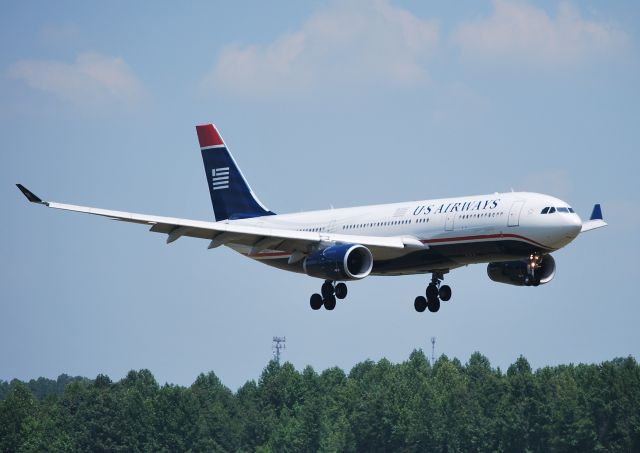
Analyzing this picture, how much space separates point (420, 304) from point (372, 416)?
8958 cm

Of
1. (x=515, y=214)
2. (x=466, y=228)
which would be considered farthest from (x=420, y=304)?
(x=515, y=214)

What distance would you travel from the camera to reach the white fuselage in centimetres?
7512

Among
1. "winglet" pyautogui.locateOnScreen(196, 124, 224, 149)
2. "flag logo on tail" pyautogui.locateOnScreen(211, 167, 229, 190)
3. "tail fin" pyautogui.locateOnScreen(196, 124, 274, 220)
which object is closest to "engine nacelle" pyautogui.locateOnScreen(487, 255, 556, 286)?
"tail fin" pyautogui.locateOnScreen(196, 124, 274, 220)

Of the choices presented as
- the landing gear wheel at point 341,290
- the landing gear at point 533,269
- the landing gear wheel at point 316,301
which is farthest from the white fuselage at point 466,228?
the landing gear wheel at point 316,301

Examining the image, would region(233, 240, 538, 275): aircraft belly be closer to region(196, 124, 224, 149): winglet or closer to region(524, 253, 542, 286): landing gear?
region(524, 253, 542, 286): landing gear

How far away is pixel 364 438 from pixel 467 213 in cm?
9765

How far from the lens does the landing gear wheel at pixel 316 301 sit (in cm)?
8219

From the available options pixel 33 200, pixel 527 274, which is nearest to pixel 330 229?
pixel 527 274

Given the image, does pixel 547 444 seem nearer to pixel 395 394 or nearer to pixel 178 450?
pixel 395 394

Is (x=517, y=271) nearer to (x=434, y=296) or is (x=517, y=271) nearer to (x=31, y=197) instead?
(x=434, y=296)

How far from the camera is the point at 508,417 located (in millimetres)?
162125

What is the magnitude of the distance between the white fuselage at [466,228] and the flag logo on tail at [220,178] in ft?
42.9

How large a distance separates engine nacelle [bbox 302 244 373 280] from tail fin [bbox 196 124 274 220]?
548 inches

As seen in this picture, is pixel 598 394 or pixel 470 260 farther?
pixel 598 394
